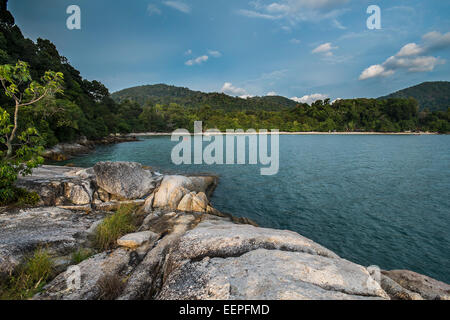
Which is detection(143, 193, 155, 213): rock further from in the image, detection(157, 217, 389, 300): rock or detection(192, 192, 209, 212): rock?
detection(157, 217, 389, 300): rock

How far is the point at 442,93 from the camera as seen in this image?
19512cm

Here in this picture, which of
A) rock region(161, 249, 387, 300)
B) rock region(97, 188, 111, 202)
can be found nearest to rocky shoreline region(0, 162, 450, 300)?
rock region(161, 249, 387, 300)

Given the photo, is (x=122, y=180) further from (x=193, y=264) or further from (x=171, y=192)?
(x=193, y=264)

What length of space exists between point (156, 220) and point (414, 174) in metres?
27.5

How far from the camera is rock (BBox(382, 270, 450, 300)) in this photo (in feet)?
14.3

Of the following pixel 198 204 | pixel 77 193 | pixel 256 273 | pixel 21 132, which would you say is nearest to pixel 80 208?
pixel 77 193

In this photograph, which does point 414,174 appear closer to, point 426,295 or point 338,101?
point 426,295

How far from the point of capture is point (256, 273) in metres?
3.59

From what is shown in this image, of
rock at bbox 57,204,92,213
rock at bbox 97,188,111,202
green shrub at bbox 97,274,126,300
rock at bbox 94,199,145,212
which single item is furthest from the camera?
rock at bbox 97,188,111,202

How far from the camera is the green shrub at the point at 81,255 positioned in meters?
4.89

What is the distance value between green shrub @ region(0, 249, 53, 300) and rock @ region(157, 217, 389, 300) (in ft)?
8.22

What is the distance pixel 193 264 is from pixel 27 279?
10.9 feet

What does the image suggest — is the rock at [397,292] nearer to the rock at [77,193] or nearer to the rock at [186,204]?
the rock at [186,204]
